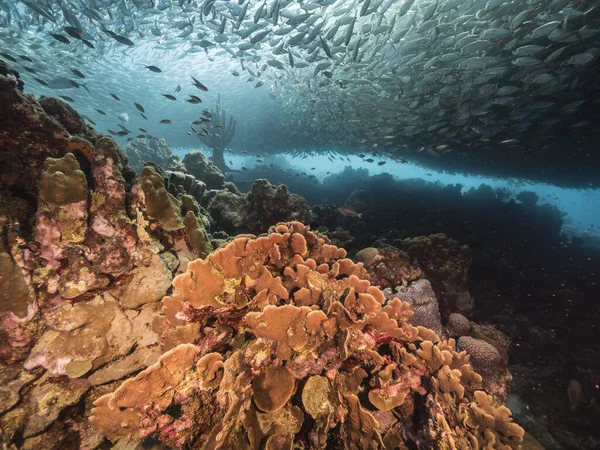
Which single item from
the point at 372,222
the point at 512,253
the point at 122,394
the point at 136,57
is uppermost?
the point at 136,57

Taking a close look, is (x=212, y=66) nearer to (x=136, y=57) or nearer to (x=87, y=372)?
(x=136, y=57)

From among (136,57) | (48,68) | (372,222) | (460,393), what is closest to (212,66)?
(136,57)

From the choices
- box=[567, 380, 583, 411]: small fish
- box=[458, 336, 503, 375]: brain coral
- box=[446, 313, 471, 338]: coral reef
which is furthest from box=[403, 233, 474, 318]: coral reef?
box=[567, 380, 583, 411]: small fish

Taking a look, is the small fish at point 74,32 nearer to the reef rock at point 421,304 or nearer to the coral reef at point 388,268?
the coral reef at point 388,268

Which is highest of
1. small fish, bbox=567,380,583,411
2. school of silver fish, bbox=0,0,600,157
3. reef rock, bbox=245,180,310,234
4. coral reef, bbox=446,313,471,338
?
school of silver fish, bbox=0,0,600,157

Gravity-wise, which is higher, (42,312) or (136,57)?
(136,57)

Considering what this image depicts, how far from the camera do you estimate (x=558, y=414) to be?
512cm

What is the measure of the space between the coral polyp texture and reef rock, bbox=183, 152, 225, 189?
1232cm

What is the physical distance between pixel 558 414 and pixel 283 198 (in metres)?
7.95

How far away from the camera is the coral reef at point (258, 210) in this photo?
736 cm

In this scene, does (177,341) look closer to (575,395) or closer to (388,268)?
(388,268)

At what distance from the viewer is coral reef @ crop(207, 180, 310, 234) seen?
736 centimetres

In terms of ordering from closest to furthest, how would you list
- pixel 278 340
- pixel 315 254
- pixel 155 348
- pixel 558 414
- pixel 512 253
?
1. pixel 278 340
2. pixel 155 348
3. pixel 315 254
4. pixel 558 414
5. pixel 512 253

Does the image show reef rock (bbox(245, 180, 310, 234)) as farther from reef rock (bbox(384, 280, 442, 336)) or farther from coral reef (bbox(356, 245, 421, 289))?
reef rock (bbox(384, 280, 442, 336))
